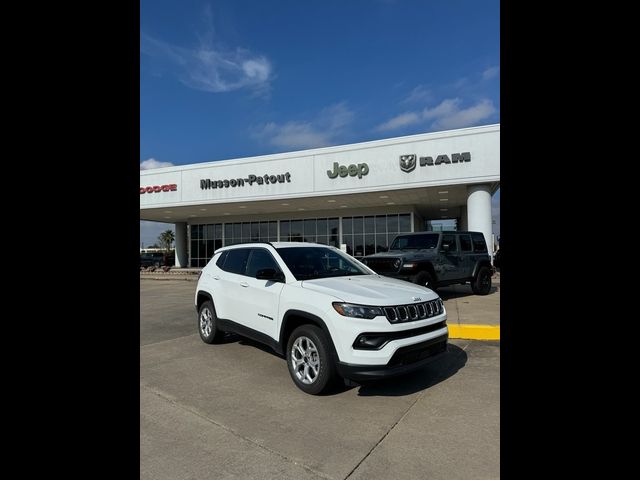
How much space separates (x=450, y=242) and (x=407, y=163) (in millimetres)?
9438

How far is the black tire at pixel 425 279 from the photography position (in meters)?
9.57

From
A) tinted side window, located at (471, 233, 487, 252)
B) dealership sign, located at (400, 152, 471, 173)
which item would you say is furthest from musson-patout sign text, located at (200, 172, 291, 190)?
tinted side window, located at (471, 233, 487, 252)

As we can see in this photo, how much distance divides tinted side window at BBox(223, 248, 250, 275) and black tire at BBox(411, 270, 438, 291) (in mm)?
4873

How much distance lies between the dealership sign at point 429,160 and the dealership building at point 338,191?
5cm

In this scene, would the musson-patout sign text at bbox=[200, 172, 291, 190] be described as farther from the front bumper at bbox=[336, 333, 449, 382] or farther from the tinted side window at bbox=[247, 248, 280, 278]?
the front bumper at bbox=[336, 333, 449, 382]

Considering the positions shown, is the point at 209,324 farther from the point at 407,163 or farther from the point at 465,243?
the point at 407,163

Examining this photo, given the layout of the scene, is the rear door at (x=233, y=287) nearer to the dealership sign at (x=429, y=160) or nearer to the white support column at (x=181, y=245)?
the dealership sign at (x=429, y=160)

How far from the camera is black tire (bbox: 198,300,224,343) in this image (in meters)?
6.40

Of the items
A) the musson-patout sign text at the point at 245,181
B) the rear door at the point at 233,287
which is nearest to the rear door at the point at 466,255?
the rear door at the point at 233,287

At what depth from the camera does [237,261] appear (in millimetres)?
6223
